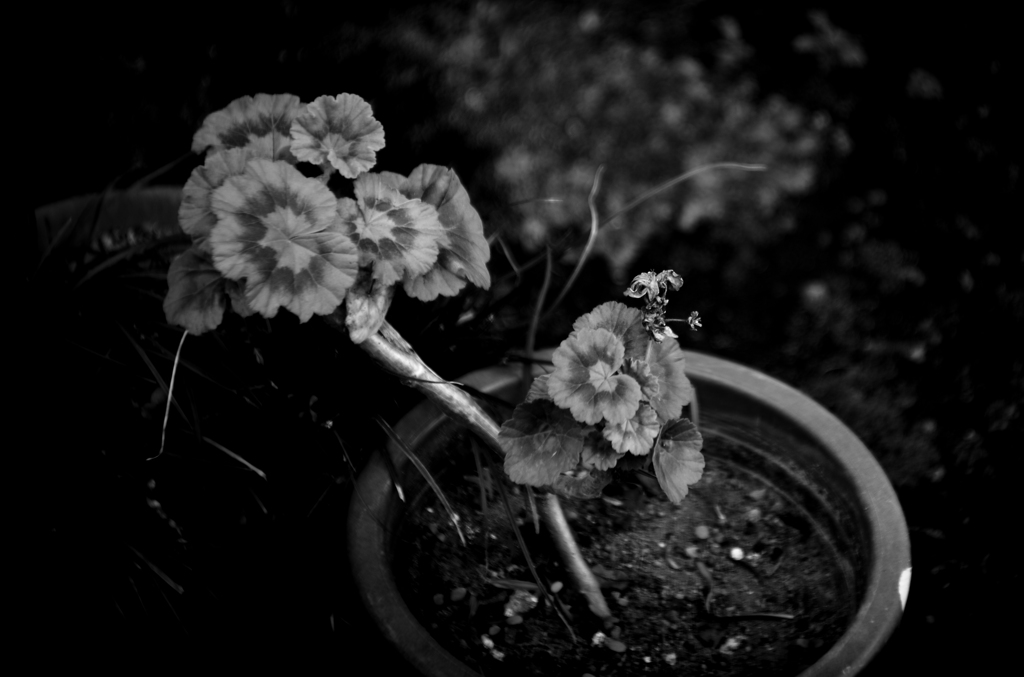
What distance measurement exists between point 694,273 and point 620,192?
33 centimetres

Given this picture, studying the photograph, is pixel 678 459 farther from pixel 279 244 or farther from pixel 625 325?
pixel 279 244

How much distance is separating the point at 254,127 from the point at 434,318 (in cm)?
49

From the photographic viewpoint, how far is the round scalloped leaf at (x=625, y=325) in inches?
43.1

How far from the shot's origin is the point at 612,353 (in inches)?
41.6

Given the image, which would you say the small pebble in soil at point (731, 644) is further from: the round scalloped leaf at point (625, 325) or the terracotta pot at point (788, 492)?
the round scalloped leaf at point (625, 325)

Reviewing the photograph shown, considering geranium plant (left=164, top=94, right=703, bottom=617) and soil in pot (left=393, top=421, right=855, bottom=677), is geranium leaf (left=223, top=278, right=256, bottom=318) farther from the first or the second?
soil in pot (left=393, top=421, right=855, bottom=677)

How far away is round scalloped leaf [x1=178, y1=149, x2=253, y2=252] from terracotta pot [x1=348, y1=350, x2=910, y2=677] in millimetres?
465

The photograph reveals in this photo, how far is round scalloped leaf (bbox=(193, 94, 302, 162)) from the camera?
44.4 inches

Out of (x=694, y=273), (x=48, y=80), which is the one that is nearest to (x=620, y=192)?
(x=694, y=273)

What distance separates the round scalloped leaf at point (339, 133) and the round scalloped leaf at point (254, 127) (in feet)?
0.14

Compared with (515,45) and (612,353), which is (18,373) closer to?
(612,353)

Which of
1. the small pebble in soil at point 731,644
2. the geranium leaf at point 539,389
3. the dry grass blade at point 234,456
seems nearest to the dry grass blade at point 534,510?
the geranium leaf at point 539,389

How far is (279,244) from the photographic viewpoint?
101 centimetres

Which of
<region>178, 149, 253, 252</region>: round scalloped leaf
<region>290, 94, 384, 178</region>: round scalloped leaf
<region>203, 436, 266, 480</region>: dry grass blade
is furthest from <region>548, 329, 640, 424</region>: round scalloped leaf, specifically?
<region>203, 436, 266, 480</region>: dry grass blade
